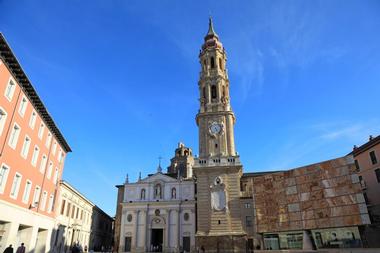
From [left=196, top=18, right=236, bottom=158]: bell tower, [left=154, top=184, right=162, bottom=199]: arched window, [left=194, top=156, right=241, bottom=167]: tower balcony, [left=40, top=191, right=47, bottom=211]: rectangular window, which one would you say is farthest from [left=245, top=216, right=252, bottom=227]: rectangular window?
[left=40, top=191, right=47, bottom=211]: rectangular window

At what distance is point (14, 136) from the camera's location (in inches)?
824

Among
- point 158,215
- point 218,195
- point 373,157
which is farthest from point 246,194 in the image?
point 373,157

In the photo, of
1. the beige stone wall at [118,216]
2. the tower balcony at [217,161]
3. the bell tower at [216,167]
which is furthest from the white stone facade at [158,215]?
the tower balcony at [217,161]

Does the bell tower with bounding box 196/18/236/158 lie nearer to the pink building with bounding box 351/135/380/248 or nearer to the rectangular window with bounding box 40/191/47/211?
the pink building with bounding box 351/135/380/248

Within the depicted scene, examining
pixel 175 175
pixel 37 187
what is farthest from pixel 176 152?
pixel 37 187

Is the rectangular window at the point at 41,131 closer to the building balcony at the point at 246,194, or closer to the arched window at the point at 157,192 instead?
the arched window at the point at 157,192

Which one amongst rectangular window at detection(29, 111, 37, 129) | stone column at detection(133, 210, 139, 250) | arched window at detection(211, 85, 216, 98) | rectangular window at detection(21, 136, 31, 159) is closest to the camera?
rectangular window at detection(21, 136, 31, 159)

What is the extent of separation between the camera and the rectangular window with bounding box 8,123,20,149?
2038 cm

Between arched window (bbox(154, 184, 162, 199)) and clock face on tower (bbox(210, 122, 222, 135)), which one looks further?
arched window (bbox(154, 184, 162, 199))

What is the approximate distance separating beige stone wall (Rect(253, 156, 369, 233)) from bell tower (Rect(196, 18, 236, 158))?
9.03 metres

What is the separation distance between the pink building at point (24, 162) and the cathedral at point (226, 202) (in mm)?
17117

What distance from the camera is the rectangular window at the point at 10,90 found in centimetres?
1951

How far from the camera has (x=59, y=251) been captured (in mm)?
32938

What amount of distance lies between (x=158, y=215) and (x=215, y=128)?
58.8 feet
